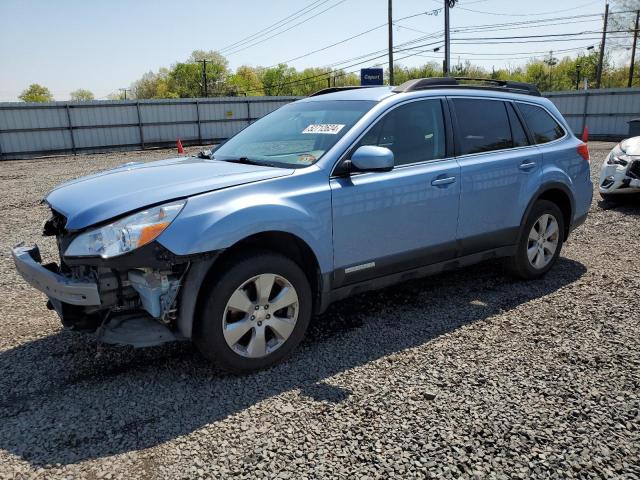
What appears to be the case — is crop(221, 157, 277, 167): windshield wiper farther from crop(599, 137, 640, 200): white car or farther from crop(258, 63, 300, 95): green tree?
crop(258, 63, 300, 95): green tree

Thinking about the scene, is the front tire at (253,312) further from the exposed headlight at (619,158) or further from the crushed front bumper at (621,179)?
the exposed headlight at (619,158)

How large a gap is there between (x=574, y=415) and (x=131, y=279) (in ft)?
8.42

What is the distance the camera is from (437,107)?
4.34 metres

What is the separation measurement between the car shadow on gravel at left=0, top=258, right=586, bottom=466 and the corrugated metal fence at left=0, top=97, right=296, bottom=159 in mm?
21705

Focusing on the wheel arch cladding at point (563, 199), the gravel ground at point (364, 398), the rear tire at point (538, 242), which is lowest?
the gravel ground at point (364, 398)

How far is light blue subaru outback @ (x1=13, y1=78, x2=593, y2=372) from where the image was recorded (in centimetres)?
304

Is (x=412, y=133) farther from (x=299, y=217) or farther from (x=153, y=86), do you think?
(x=153, y=86)

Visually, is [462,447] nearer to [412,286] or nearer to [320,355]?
[320,355]

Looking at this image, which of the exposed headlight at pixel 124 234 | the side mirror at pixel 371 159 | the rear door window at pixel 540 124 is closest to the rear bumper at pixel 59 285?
the exposed headlight at pixel 124 234

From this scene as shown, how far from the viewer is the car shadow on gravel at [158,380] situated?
9.23ft

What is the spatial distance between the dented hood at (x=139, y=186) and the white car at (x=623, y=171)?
22.2 feet

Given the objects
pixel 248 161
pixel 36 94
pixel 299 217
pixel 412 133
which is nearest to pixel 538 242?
pixel 412 133

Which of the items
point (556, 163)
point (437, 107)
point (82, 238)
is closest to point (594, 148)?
point (556, 163)

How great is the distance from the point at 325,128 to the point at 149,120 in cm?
2344
